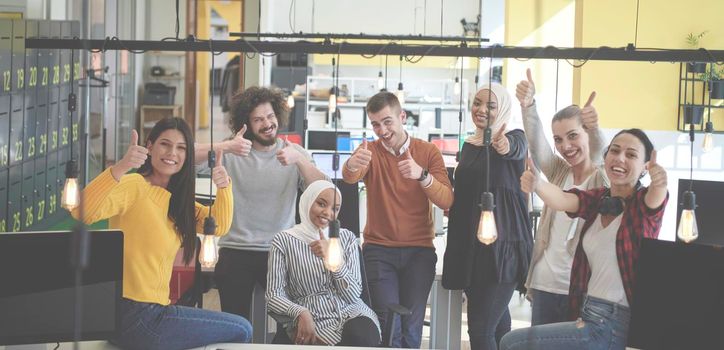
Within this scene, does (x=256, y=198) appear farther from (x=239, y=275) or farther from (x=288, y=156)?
(x=239, y=275)

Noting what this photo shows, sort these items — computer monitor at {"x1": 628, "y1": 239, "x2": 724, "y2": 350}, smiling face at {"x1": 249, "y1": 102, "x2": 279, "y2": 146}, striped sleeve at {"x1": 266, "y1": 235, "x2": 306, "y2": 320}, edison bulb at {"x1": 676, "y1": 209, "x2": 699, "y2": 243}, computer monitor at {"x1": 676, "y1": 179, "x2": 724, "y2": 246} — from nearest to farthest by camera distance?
1. computer monitor at {"x1": 628, "y1": 239, "x2": 724, "y2": 350}
2. edison bulb at {"x1": 676, "y1": 209, "x2": 699, "y2": 243}
3. striped sleeve at {"x1": 266, "y1": 235, "x2": 306, "y2": 320}
4. smiling face at {"x1": 249, "y1": 102, "x2": 279, "y2": 146}
5. computer monitor at {"x1": 676, "y1": 179, "x2": 724, "y2": 246}

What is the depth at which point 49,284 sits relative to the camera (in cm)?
348

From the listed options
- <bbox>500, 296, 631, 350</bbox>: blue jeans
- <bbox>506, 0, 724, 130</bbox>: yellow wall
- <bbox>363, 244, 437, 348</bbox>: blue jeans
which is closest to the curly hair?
<bbox>363, 244, 437, 348</bbox>: blue jeans

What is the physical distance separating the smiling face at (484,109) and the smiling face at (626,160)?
0.80 m

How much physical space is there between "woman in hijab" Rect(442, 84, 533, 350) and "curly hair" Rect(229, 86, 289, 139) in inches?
36.6

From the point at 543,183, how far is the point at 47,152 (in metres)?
7.06

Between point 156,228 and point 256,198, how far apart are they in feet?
2.90

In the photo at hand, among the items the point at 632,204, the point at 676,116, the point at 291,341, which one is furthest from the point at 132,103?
the point at 632,204

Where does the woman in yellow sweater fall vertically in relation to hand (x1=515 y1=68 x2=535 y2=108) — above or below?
below

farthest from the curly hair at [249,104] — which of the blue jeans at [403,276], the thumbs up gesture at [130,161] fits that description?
the thumbs up gesture at [130,161]

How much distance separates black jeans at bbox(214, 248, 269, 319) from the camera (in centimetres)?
470

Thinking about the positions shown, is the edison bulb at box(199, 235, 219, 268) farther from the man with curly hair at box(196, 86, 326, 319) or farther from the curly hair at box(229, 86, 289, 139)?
the curly hair at box(229, 86, 289, 139)

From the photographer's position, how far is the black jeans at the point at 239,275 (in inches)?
185

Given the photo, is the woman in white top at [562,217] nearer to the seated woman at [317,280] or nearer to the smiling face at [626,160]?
the smiling face at [626,160]
